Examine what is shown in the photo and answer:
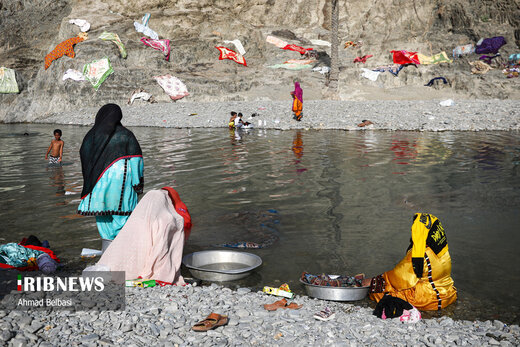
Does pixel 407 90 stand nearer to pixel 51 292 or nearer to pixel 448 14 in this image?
pixel 448 14

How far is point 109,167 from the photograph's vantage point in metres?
5.12

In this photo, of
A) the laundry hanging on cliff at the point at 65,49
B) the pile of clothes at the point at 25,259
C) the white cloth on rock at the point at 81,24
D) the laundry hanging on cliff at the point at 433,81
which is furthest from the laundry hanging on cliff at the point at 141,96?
the pile of clothes at the point at 25,259

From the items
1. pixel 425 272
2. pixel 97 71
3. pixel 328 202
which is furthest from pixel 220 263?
pixel 97 71

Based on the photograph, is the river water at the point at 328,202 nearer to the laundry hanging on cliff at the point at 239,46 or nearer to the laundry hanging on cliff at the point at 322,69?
the laundry hanging on cliff at the point at 322,69

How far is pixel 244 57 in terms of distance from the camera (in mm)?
34281

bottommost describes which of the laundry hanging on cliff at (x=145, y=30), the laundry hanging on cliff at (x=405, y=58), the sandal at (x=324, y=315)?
the sandal at (x=324, y=315)

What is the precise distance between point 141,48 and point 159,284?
30223 millimetres

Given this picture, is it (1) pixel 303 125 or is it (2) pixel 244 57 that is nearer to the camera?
(1) pixel 303 125

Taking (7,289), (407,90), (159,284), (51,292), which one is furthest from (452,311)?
(407,90)

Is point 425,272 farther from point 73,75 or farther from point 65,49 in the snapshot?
point 65,49

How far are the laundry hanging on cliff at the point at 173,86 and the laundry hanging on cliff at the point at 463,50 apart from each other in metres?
17.2

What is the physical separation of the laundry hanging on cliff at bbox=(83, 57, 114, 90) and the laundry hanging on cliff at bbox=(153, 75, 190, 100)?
3.18 m

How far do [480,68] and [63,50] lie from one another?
2636 centimetres

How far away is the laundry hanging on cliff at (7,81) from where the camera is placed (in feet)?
104
